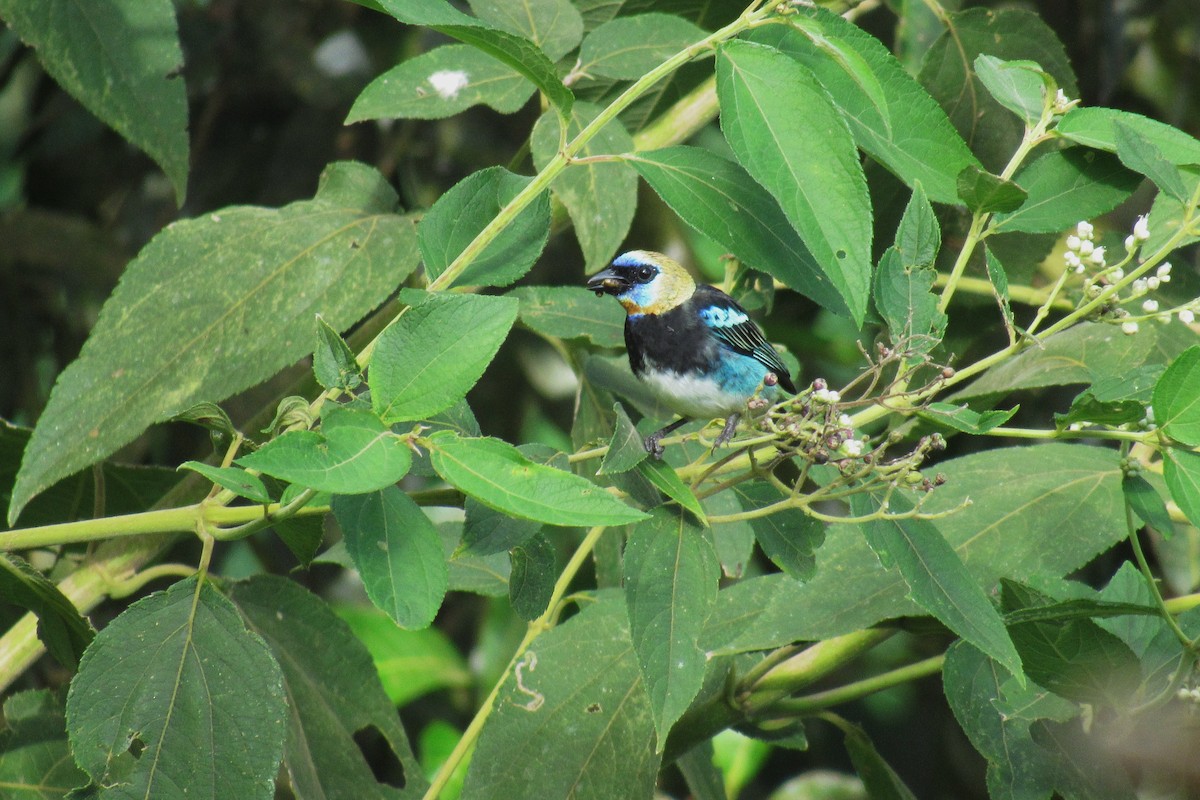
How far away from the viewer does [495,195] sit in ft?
5.85

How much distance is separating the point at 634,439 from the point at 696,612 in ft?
0.74

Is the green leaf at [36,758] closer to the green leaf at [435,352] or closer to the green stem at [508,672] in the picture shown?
the green stem at [508,672]

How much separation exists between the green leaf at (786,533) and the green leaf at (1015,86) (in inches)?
25.8

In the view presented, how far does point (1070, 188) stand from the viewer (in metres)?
1.88

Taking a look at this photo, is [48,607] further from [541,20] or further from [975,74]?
[975,74]

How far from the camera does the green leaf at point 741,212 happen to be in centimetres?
173

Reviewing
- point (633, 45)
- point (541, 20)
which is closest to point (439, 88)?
point (541, 20)

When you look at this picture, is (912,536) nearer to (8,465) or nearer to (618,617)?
(618,617)

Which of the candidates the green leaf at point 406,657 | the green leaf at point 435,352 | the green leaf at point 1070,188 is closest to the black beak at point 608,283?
the green leaf at point 1070,188

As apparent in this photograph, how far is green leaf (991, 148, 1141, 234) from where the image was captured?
6.06 ft

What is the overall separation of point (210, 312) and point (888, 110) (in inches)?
48.1

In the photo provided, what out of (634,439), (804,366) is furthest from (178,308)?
(804,366)

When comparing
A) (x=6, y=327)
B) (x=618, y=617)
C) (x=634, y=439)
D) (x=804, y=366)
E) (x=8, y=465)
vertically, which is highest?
(x=634, y=439)

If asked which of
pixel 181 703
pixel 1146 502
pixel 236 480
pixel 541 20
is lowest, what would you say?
pixel 181 703
